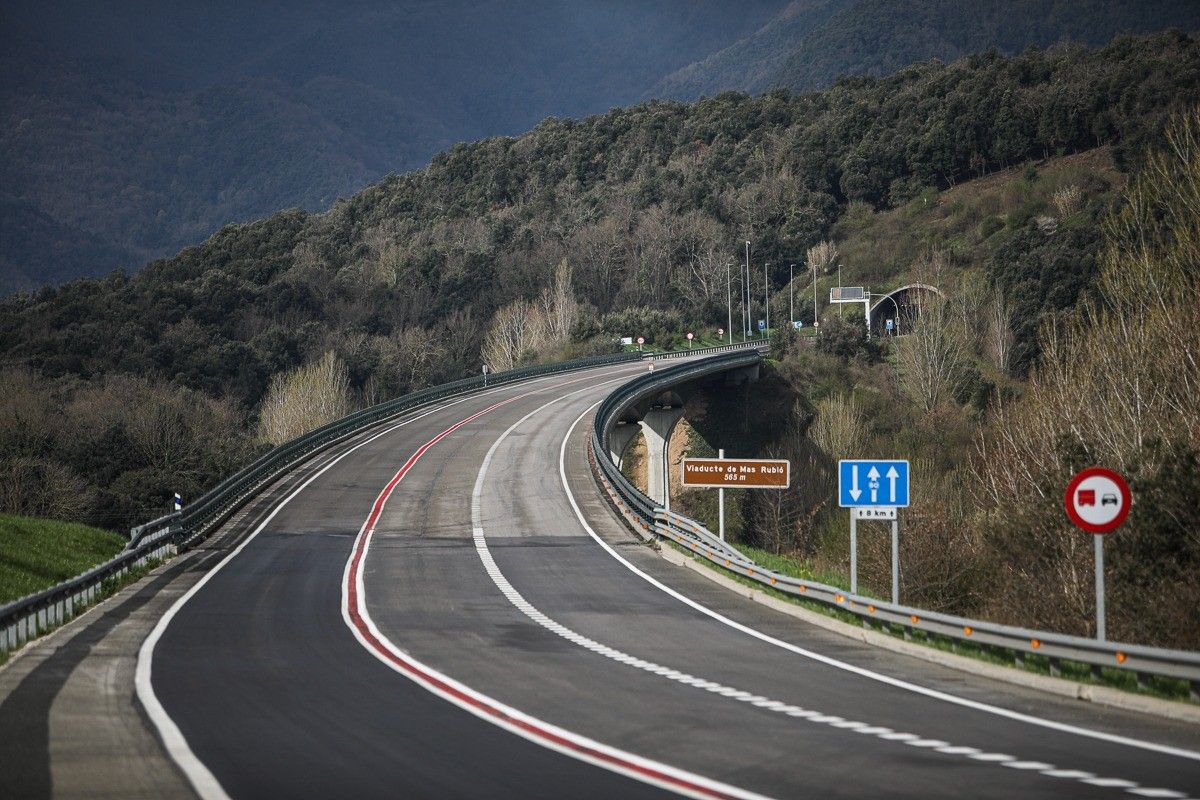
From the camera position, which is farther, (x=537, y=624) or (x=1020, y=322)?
(x=1020, y=322)

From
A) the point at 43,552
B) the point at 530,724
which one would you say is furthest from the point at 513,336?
the point at 530,724

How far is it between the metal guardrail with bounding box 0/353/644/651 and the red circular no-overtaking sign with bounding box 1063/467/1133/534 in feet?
45.7

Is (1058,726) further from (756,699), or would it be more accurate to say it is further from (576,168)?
(576,168)

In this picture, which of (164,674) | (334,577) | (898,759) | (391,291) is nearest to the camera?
(898,759)

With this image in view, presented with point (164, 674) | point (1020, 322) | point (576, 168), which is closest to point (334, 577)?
point (164, 674)

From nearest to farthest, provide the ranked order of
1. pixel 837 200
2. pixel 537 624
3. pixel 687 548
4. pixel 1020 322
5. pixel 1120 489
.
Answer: pixel 1120 489 < pixel 537 624 < pixel 687 548 < pixel 1020 322 < pixel 837 200

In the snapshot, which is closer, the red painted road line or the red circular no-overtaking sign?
the red painted road line

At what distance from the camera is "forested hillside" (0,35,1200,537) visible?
76438 millimetres

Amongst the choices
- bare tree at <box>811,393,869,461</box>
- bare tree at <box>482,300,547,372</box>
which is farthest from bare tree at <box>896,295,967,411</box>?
bare tree at <box>482,300,547,372</box>

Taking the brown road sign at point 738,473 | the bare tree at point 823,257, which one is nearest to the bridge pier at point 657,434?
the brown road sign at point 738,473

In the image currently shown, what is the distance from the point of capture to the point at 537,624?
2283 cm

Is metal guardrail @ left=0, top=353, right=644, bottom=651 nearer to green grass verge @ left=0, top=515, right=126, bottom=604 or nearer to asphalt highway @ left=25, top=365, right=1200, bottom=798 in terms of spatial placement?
green grass verge @ left=0, top=515, right=126, bottom=604

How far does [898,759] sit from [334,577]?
18.6 m

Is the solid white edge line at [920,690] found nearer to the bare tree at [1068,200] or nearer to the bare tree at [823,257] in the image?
the bare tree at [1068,200]
